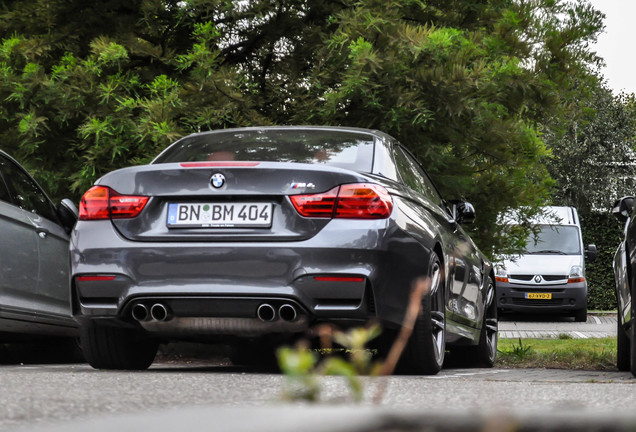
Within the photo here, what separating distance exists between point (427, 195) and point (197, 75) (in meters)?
2.54

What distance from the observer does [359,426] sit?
166 cm

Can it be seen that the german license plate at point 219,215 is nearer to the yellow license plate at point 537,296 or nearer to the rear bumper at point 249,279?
the rear bumper at point 249,279

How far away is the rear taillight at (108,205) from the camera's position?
5590 millimetres

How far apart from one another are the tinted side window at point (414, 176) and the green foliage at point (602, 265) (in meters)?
20.5

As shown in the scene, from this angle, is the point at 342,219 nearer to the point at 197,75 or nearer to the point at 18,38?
the point at 197,75

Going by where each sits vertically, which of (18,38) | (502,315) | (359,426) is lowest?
(502,315)

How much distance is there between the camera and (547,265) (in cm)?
2225

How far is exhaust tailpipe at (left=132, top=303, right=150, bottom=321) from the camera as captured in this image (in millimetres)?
5547

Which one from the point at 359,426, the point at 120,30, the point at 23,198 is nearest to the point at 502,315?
the point at 120,30

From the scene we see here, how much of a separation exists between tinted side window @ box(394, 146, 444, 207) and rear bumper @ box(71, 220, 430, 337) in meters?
0.91

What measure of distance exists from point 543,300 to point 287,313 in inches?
685

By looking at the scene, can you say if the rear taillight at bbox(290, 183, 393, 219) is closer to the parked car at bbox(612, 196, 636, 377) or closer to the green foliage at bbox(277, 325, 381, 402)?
the parked car at bbox(612, 196, 636, 377)

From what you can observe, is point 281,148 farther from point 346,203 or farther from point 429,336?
point 429,336

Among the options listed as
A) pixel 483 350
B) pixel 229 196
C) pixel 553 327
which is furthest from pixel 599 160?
pixel 229 196
